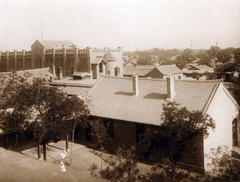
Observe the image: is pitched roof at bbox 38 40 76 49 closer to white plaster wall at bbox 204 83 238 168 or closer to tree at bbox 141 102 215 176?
white plaster wall at bbox 204 83 238 168

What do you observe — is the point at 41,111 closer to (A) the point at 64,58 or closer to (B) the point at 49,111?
(B) the point at 49,111

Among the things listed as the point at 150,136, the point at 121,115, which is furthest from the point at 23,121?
the point at 150,136

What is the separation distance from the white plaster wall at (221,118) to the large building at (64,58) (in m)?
29.2

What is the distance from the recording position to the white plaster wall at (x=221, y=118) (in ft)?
58.5

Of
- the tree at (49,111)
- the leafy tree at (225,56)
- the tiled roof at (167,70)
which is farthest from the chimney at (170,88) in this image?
the leafy tree at (225,56)

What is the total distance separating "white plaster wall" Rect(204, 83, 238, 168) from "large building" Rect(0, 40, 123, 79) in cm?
2919

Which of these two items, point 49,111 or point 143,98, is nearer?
point 49,111

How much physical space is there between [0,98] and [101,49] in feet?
111

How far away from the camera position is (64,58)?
175 feet

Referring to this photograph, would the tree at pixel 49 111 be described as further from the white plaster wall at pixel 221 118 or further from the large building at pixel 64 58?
the large building at pixel 64 58

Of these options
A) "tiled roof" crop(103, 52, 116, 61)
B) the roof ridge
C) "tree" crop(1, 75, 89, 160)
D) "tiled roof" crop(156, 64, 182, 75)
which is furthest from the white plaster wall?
"tiled roof" crop(103, 52, 116, 61)

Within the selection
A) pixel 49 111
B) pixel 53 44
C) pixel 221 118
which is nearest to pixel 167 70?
pixel 53 44

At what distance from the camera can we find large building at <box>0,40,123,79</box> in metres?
50.0

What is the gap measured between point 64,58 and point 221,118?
41380 mm
